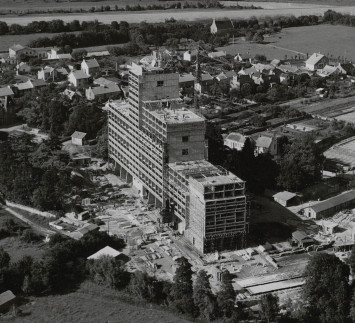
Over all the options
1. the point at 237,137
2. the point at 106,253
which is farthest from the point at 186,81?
the point at 106,253

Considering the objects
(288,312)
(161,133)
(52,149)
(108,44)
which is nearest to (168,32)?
(108,44)

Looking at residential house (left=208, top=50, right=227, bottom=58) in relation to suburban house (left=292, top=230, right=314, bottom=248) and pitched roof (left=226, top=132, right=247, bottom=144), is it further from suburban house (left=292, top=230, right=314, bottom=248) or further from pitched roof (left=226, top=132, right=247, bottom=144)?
suburban house (left=292, top=230, right=314, bottom=248)

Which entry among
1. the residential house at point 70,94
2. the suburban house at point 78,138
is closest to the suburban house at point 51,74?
the residential house at point 70,94

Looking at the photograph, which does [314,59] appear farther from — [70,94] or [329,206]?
[329,206]

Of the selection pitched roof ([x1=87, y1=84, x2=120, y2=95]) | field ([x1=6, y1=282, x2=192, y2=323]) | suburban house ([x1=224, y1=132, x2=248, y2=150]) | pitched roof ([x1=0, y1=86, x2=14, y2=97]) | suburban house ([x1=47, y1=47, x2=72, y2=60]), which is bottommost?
field ([x1=6, y1=282, x2=192, y2=323])

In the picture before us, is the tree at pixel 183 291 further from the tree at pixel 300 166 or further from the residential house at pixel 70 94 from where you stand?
the residential house at pixel 70 94

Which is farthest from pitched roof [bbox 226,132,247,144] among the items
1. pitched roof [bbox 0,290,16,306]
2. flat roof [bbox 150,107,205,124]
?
pitched roof [bbox 0,290,16,306]

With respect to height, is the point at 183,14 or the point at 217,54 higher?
the point at 183,14
